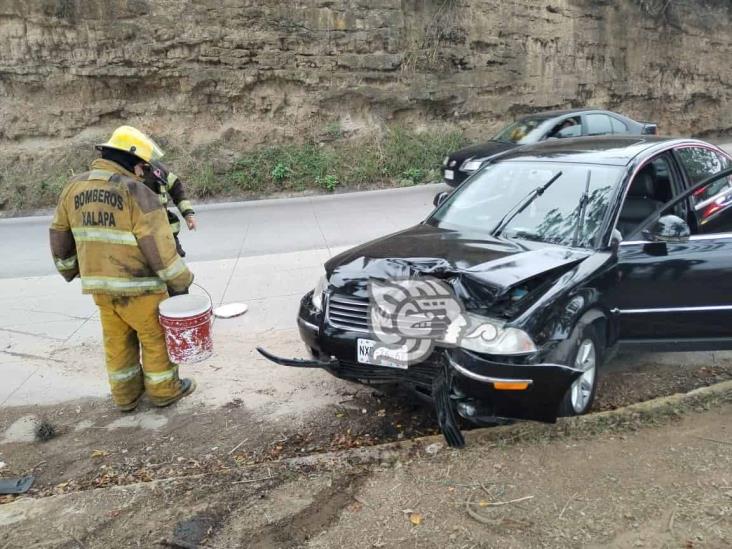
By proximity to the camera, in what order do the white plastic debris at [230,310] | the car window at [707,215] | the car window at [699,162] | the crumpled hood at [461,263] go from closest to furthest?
the crumpled hood at [461,263] < the car window at [707,215] < the car window at [699,162] < the white plastic debris at [230,310]

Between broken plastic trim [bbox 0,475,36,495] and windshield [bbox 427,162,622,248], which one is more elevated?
windshield [bbox 427,162,622,248]

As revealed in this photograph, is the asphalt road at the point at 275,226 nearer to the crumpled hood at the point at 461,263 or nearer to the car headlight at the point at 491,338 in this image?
the crumpled hood at the point at 461,263

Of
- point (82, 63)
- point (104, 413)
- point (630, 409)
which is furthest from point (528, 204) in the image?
point (82, 63)

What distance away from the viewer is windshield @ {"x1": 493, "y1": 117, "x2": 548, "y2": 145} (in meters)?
10.8

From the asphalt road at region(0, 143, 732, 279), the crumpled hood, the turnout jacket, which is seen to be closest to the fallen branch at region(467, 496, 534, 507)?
the crumpled hood

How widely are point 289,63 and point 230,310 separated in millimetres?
9929

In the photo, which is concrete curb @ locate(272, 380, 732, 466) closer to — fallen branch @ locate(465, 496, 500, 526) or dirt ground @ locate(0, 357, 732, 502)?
dirt ground @ locate(0, 357, 732, 502)

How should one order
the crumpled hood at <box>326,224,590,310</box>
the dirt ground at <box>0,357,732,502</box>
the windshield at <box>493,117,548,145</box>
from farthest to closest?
the windshield at <box>493,117,548,145</box> < the dirt ground at <box>0,357,732,502</box> < the crumpled hood at <box>326,224,590,310</box>

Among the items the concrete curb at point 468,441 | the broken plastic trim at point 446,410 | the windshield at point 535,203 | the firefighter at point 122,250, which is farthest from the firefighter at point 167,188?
the broken plastic trim at point 446,410

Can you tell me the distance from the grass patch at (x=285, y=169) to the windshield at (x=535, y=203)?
8.88m

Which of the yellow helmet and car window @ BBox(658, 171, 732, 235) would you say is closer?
the yellow helmet

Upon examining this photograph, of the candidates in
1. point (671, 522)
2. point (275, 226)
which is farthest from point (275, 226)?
point (671, 522)

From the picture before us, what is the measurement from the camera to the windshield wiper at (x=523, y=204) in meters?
4.18

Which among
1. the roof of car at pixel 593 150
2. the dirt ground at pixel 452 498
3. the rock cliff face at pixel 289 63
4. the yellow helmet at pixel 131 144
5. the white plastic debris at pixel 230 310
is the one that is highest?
the rock cliff face at pixel 289 63
